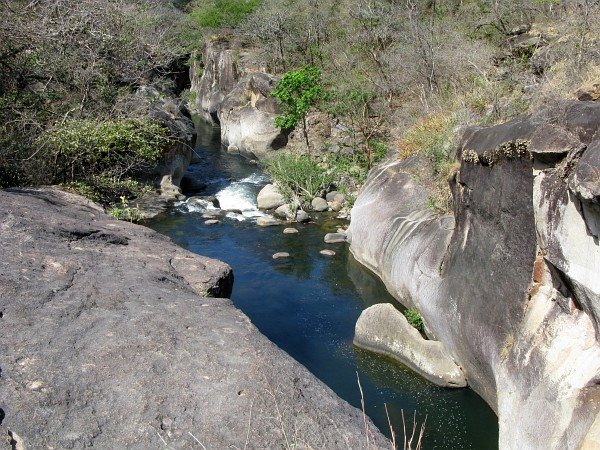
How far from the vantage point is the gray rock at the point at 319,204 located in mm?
21719

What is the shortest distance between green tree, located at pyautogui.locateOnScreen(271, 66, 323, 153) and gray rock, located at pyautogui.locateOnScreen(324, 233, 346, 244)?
10.2 metres

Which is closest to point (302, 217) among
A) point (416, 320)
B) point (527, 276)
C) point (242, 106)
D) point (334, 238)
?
point (334, 238)

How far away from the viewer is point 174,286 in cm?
720

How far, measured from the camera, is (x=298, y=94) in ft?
91.3

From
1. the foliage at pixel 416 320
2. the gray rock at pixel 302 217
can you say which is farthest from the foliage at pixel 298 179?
the foliage at pixel 416 320

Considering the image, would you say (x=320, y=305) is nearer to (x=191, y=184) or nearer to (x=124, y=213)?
(x=124, y=213)

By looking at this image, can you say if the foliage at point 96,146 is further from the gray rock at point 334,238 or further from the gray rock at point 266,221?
the gray rock at point 334,238

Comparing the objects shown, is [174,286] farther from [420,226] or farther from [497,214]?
[420,226]

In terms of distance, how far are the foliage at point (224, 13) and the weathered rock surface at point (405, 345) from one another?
34.4 metres

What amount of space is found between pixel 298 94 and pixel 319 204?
8.00 m

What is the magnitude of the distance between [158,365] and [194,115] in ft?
139

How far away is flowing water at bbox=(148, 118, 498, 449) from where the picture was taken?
392 inches

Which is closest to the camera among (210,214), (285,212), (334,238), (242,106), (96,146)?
(96,146)

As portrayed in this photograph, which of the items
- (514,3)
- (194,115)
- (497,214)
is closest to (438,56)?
(514,3)
